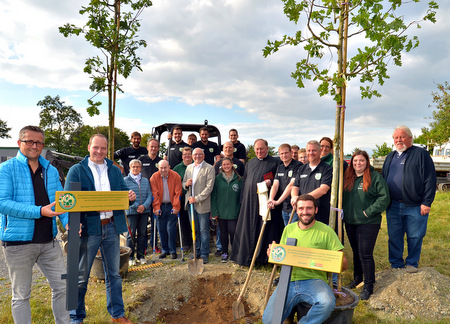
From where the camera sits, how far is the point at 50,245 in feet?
9.98

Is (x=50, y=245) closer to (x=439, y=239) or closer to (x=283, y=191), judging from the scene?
(x=283, y=191)

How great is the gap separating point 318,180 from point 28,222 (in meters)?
3.51

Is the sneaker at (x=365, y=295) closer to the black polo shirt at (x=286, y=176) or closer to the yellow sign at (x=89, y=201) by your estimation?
the black polo shirt at (x=286, y=176)

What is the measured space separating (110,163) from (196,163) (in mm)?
2483

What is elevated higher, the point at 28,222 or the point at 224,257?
the point at 28,222

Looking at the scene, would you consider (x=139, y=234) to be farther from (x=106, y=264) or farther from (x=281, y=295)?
(x=281, y=295)

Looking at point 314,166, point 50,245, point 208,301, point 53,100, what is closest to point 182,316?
point 208,301

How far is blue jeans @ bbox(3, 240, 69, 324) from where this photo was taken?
9.37 feet

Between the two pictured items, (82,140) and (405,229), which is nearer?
(405,229)

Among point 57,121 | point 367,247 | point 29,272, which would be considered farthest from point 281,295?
point 57,121

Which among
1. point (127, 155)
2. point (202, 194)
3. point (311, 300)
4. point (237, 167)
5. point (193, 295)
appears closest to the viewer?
point (311, 300)

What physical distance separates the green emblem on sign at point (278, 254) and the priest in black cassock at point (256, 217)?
222 centimetres

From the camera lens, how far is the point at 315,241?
11.1 feet

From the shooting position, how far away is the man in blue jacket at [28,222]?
2.82 m
